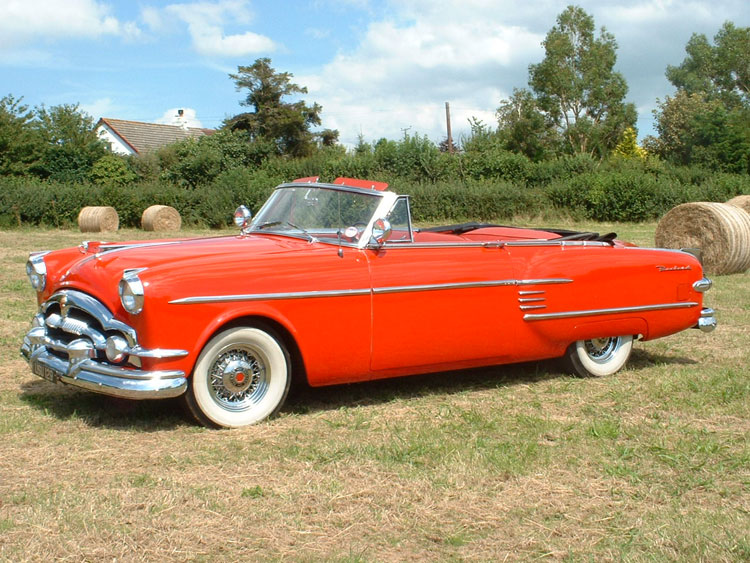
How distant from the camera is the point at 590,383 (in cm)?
602

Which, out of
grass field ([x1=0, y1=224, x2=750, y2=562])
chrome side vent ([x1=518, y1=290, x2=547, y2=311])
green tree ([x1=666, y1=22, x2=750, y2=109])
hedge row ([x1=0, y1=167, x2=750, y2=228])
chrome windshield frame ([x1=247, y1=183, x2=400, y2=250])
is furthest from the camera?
green tree ([x1=666, y1=22, x2=750, y2=109])

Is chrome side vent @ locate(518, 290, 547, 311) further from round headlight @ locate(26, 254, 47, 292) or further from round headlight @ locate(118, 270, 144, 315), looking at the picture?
round headlight @ locate(26, 254, 47, 292)

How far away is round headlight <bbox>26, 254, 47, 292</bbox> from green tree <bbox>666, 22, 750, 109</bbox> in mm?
69184

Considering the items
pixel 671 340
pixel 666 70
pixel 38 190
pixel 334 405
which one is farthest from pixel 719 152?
pixel 666 70

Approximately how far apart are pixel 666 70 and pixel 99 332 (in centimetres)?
8227

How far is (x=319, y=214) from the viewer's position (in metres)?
5.62

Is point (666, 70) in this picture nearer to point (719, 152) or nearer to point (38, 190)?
point (719, 152)

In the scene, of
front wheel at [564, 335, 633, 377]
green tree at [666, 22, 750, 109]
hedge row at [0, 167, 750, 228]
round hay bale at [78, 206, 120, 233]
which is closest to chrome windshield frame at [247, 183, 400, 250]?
front wheel at [564, 335, 633, 377]

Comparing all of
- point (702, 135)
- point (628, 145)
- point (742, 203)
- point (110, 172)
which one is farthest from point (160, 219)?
point (628, 145)

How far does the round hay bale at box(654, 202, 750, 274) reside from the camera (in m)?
13.2

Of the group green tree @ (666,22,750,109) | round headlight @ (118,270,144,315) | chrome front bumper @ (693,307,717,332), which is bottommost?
chrome front bumper @ (693,307,717,332)

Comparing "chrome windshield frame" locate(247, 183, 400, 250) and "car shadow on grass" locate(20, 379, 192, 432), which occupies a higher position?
"chrome windshield frame" locate(247, 183, 400, 250)

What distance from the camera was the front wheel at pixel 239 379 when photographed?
15.1 ft

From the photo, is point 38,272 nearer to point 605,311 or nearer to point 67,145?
point 605,311
